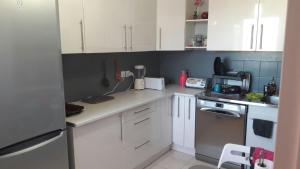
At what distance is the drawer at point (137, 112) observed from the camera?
2.35m

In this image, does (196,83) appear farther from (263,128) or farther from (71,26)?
(71,26)

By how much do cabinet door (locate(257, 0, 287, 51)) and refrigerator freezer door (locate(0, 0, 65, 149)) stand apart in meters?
2.06

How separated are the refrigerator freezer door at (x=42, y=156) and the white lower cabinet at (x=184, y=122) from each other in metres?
1.61

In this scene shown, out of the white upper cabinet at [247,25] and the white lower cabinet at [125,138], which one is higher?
the white upper cabinet at [247,25]

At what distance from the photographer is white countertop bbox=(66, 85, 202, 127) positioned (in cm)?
194

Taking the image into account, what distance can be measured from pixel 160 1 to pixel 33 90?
6.93 ft

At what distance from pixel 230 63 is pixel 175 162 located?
1470mm

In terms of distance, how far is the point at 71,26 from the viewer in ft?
6.45

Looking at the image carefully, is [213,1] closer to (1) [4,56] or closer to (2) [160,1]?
(2) [160,1]

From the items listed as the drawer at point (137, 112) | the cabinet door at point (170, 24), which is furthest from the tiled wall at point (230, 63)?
the drawer at point (137, 112)

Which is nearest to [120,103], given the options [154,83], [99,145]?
[99,145]

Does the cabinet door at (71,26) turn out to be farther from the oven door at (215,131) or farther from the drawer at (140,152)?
the oven door at (215,131)

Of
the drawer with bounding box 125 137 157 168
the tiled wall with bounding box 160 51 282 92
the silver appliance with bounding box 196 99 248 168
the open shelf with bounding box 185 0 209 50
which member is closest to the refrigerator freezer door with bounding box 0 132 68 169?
the drawer with bounding box 125 137 157 168

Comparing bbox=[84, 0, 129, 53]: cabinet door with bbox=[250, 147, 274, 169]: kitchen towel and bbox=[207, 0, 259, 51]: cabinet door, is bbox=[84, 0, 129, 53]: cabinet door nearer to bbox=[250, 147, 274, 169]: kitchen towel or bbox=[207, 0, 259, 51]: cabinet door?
bbox=[207, 0, 259, 51]: cabinet door
